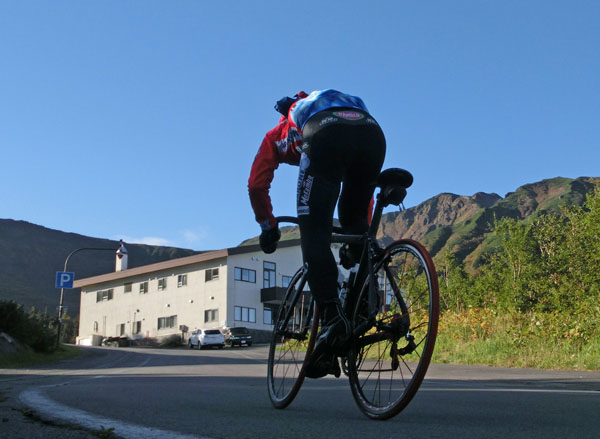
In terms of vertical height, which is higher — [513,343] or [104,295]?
[104,295]

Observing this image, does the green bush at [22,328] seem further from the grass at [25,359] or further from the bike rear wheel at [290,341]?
the bike rear wheel at [290,341]

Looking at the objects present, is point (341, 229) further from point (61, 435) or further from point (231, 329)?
point (231, 329)

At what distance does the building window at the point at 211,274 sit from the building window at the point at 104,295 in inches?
609

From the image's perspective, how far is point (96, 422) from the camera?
277 centimetres

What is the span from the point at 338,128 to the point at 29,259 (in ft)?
660

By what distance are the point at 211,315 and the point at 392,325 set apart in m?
55.7

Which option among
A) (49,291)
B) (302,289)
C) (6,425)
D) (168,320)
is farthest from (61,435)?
(49,291)

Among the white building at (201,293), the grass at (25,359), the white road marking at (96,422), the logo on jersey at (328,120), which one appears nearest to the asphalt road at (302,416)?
the white road marking at (96,422)

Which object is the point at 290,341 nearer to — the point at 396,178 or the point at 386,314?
the point at 386,314

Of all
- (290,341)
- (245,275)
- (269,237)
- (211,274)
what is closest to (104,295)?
(211,274)

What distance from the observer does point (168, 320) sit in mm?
62031

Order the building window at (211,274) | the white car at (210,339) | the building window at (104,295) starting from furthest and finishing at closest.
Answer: the building window at (104,295) < the building window at (211,274) < the white car at (210,339)

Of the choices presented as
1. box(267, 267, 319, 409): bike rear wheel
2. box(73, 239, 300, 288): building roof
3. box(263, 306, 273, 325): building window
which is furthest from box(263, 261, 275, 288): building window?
box(267, 267, 319, 409): bike rear wheel

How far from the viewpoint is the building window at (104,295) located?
6950 centimetres
